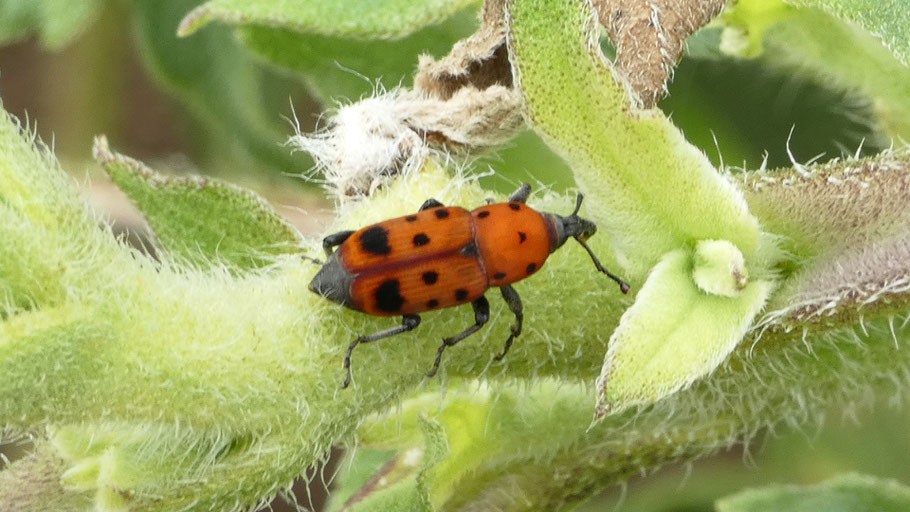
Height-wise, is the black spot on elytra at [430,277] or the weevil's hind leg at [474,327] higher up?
the black spot on elytra at [430,277]

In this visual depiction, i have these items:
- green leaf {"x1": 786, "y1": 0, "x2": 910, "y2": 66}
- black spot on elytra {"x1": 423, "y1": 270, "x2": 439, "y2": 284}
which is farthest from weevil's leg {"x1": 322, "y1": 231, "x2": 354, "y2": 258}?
green leaf {"x1": 786, "y1": 0, "x2": 910, "y2": 66}

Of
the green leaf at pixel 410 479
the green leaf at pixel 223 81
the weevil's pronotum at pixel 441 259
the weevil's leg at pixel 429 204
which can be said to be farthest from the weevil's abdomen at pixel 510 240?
the green leaf at pixel 223 81

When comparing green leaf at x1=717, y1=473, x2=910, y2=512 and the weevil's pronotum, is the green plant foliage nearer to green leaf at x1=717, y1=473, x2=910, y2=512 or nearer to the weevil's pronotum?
the weevil's pronotum

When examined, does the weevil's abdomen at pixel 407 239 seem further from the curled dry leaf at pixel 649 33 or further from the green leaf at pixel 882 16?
the green leaf at pixel 882 16

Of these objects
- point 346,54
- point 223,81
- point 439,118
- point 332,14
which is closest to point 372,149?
point 439,118

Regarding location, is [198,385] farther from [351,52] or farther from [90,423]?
[351,52]

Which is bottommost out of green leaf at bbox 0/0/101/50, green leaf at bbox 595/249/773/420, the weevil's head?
green leaf at bbox 595/249/773/420
